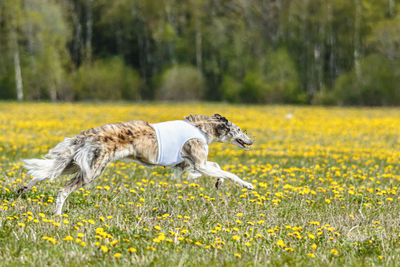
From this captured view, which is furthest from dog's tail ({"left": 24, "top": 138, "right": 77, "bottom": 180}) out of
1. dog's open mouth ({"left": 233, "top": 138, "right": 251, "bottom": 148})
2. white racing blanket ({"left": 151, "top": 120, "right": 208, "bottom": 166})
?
dog's open mouth ({"left": 233, "top": 138, "right": 251, "bottom": 148})

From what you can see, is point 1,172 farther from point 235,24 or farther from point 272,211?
point 235,24

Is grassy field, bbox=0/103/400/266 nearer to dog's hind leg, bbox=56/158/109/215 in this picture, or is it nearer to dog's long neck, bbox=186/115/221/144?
dog's hind leg, bbox=56/158/109/215

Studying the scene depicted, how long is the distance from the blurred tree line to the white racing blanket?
31.3m

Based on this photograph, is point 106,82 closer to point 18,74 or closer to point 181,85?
point 181,85

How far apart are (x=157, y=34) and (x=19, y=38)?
11380 mm

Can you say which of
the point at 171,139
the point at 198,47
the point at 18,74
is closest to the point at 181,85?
the point at 198,47

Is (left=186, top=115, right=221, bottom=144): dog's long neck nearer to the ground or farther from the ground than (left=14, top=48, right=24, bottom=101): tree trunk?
nearer to the ground

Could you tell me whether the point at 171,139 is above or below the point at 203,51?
below

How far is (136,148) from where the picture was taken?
18.5ft

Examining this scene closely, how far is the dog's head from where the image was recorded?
627cm

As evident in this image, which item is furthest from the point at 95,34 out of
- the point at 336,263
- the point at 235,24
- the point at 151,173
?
the point at 336,263

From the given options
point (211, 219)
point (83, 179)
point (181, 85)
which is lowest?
point (211, 219)

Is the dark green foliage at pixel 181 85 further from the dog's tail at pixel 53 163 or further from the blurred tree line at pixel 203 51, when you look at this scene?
the dog's tail at pixel 53 163

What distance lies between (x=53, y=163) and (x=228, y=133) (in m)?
2.24
